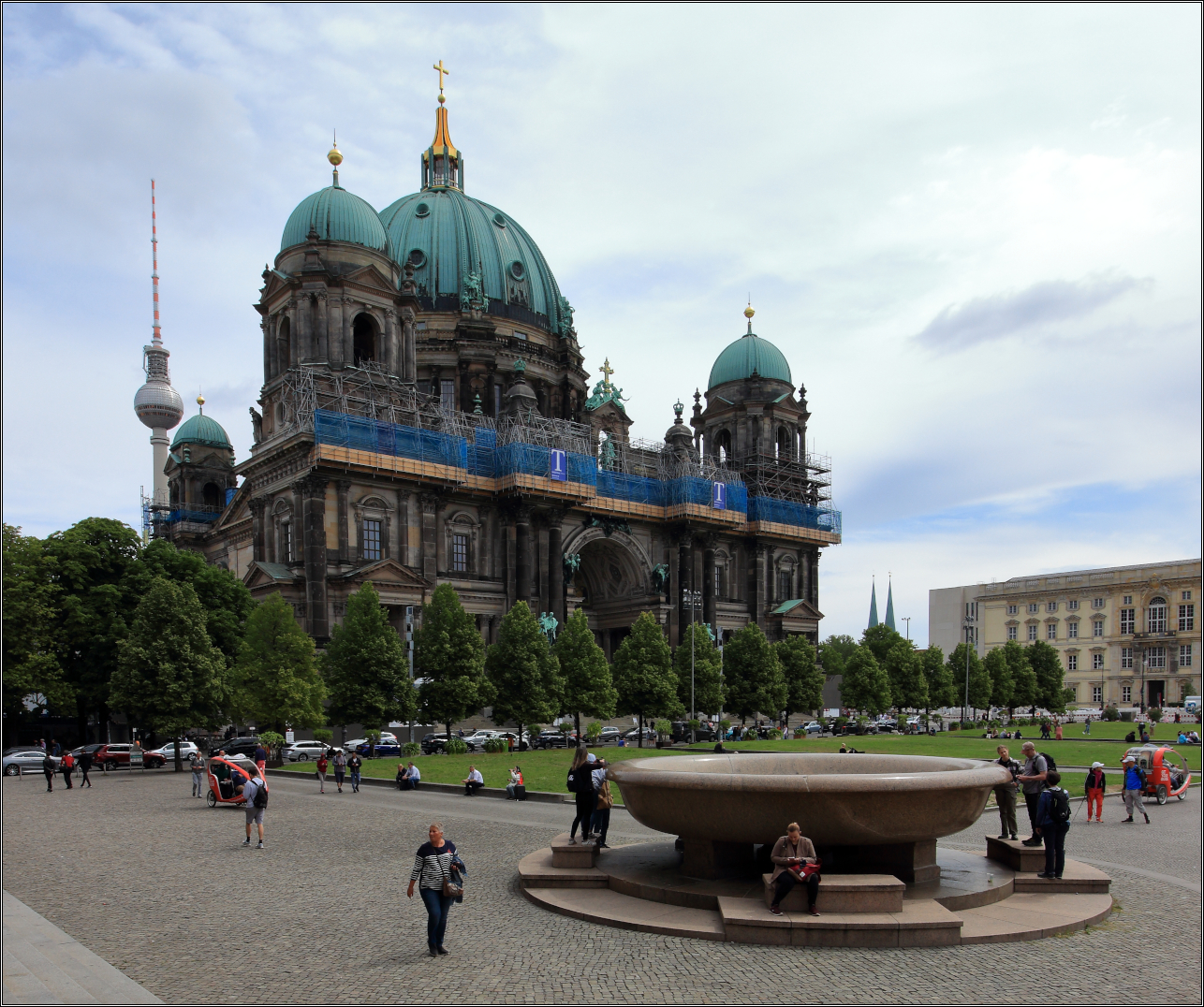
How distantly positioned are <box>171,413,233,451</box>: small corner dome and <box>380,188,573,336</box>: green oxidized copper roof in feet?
102

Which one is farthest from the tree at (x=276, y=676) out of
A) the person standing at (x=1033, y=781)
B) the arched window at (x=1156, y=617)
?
the arched window at (x=1156, y=617)

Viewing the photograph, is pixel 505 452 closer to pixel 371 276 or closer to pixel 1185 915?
pixel 371 276

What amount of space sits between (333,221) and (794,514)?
51.3m

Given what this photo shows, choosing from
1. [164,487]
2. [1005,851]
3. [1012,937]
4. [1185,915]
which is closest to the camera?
[1012,937]

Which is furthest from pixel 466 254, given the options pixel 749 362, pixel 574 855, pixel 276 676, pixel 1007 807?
pixel 1007 807

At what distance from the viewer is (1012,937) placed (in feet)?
40.9

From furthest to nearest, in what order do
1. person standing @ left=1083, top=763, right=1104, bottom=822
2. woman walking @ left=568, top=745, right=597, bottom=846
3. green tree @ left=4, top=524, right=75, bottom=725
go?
green tree @ left=4, top=524, right=75, bottom=725, person standing @ left=1083, top=763, right=1104, bottom=822, woman walking @ left=568, top=745, right=597, bottom=846

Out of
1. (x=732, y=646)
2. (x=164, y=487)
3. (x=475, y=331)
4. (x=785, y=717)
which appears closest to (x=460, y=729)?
(x=732, y=646)

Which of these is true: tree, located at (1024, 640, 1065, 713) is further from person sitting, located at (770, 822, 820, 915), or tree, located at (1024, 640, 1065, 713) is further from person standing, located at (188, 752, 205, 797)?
person sitting, located at (770, 822, 820, 915)

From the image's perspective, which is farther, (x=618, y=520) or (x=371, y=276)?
(x=618, y=520)

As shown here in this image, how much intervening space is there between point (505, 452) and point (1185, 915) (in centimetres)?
6465

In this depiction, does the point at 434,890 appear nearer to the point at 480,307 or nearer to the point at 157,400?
the point at 480,307

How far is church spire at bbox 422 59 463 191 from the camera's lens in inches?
4050

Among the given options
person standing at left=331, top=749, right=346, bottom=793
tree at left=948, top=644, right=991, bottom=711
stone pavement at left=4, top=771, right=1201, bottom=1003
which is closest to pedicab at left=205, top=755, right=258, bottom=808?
person standing at left=331, top=749, right=346, bottom=793
